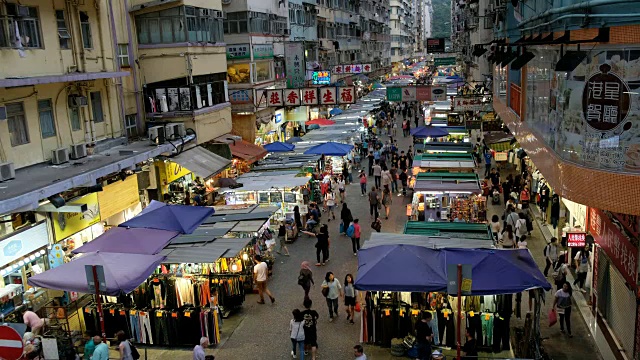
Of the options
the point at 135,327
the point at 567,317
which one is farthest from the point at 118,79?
the point at 567,317

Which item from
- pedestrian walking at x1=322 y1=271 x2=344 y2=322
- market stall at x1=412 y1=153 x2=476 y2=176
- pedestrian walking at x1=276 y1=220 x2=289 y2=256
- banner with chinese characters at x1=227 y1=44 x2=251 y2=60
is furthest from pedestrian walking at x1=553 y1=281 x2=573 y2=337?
banner with chinese characters at x1=227 y1=44 x2=251 y2=60

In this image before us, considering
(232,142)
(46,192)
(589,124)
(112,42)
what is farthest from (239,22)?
(589,124)

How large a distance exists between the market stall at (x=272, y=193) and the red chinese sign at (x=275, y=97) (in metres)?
6.03

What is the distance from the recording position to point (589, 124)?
32.3 feet

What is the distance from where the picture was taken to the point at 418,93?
32094 mm

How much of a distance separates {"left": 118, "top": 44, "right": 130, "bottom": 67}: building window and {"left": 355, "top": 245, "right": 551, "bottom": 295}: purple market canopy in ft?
47.7

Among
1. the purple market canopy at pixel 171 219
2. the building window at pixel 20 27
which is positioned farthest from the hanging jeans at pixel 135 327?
the building window at pixel 20 27

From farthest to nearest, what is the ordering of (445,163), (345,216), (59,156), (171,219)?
(445,163)
(345,216)
(59,156)
(171,219)

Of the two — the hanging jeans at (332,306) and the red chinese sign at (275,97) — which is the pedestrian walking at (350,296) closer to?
the hanging jeans at (332,306)

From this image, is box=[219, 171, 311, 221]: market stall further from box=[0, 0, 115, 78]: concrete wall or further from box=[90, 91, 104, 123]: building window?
box=[0, 0, 115, 78]: concrete wall

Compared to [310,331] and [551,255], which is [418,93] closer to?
[551,255]

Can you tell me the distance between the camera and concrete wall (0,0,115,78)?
1587 cm

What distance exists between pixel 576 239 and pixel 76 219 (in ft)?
45.0

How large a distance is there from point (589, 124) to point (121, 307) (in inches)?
428
